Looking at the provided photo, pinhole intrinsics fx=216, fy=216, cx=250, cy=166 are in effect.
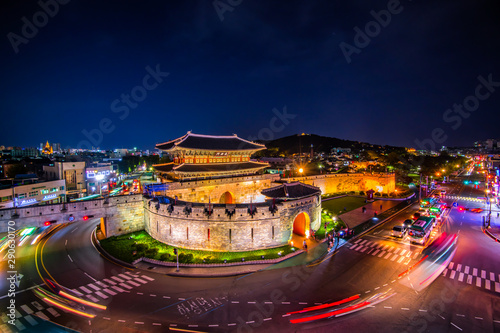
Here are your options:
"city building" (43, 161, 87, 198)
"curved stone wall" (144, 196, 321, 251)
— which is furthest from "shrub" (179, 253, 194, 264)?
"city building" (43, 161, 87, 198)

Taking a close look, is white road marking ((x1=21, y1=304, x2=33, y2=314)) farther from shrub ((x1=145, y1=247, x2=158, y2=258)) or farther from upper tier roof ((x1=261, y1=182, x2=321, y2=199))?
upper tier roof ((x1=261, y1=182, x2=321, y2=199))

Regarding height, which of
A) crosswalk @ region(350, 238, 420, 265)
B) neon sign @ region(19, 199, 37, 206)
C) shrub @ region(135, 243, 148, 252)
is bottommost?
crosswalk @ region(350, 238, 420, 265)

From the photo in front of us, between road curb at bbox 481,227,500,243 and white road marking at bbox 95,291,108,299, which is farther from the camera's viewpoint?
road curb at bbox 481,227,500,243

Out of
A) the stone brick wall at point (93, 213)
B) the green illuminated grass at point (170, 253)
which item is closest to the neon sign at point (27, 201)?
the stone brick wall at point (93, 213)

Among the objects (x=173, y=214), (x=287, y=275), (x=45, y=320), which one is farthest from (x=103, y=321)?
(x=287, y=275)

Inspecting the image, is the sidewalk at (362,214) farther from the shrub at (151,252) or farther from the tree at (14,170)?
the tree at (14,170)

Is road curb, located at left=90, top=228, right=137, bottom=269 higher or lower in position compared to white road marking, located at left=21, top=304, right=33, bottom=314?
higher

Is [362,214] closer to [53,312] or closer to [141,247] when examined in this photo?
[141,247]
